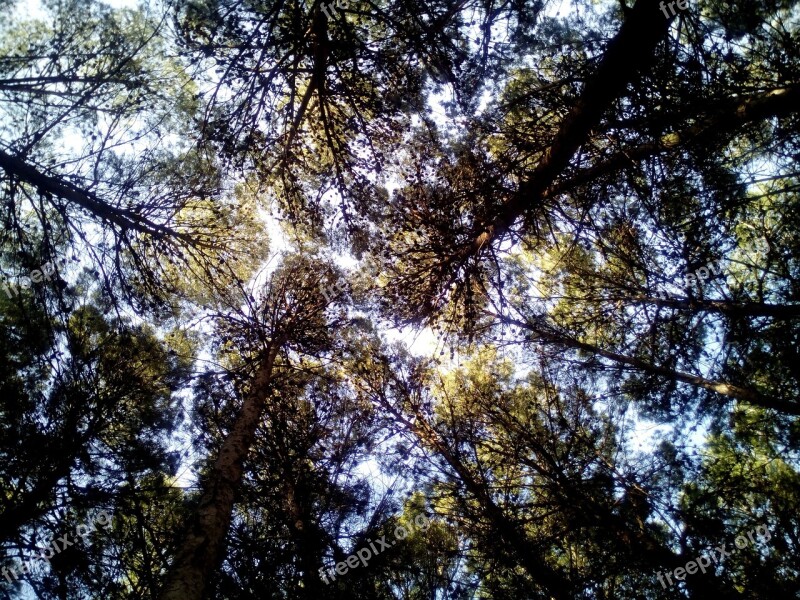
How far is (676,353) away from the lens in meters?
6.93

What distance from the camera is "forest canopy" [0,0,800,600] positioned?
485 centimetres

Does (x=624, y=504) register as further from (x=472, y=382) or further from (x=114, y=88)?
(x=114, y=88)

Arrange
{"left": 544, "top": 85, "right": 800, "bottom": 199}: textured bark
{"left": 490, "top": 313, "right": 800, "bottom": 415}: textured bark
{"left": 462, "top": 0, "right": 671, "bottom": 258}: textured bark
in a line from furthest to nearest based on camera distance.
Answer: {"left": 490, "top": 313, "right": 800, "bottom": 415}: textured bark → {"left": 544, "top": 85, "right": 800, "bottom": 199}: textured bark → {"left": 462, "top": 0, "right": 671, "bottom": 258}: textured bark

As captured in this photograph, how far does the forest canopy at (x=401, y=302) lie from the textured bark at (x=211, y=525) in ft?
0.11

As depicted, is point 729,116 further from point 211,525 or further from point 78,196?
point 78,196

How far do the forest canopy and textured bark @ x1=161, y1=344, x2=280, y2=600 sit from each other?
33 mm

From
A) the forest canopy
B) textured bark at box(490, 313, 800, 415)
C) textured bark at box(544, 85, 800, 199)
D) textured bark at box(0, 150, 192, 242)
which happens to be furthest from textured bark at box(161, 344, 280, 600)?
textured bark at box(544, 85, 800, 199)

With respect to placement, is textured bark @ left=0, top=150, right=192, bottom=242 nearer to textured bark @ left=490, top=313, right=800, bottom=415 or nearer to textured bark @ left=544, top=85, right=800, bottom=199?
textured bark @ left=490, top=313, right=800, bottom=415

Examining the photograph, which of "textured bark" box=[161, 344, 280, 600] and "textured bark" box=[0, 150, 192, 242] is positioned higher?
"textured bark" box=[0, 150, 192, 242]

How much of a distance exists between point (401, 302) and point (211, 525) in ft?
12.0

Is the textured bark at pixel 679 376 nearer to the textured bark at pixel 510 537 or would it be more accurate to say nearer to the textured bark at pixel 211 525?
the textured bark at pixel 510 537

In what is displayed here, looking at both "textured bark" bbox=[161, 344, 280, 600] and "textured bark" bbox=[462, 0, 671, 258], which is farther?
"textured bark" bbox=[161, 344, 280, 600]

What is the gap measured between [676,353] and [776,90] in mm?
4088

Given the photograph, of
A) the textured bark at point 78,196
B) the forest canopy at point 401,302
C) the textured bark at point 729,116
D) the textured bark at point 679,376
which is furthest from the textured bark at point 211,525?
the textured bark at point 729,116
